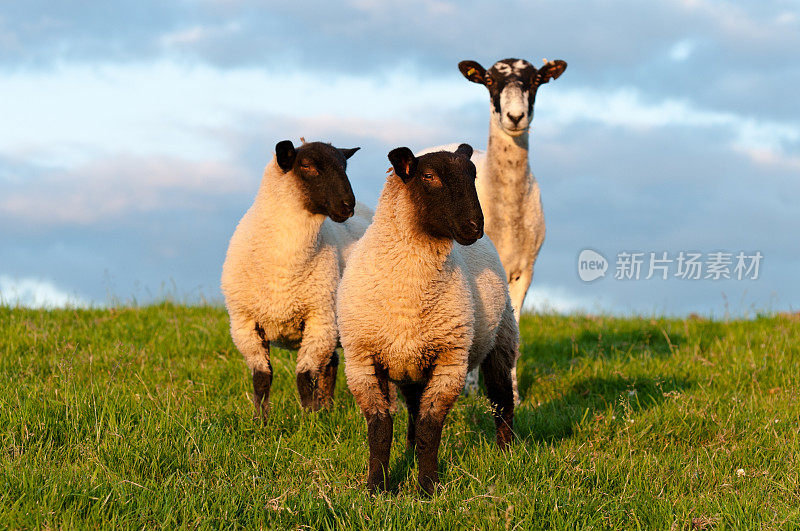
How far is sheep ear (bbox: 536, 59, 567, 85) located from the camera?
9719mm

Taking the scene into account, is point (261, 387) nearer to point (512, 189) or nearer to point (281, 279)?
point (281, 279)

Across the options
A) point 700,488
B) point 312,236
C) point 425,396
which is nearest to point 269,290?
point 312,236

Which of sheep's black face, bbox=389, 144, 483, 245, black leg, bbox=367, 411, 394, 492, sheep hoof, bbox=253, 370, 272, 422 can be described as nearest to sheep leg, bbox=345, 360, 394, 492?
black leg, bbox=367, 411, 394, 492

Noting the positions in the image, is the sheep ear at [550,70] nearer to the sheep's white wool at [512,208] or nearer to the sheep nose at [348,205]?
the sheep's white wool at [512,208]

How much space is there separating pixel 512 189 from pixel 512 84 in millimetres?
1307

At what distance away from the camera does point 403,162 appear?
505cm

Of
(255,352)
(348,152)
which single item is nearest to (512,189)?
(348,152)

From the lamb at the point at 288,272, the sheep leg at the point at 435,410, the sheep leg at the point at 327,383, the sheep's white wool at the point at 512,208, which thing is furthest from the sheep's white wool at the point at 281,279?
the sheep's white wool at the point at 512,208

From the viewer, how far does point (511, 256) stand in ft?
30.9

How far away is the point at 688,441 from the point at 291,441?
3804 millimetres

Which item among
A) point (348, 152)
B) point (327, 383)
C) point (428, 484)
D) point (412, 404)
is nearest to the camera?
point (428, 484)

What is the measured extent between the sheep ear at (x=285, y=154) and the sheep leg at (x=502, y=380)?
262cm

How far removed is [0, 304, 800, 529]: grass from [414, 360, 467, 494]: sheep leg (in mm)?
236

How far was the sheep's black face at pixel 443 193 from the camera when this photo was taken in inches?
193
